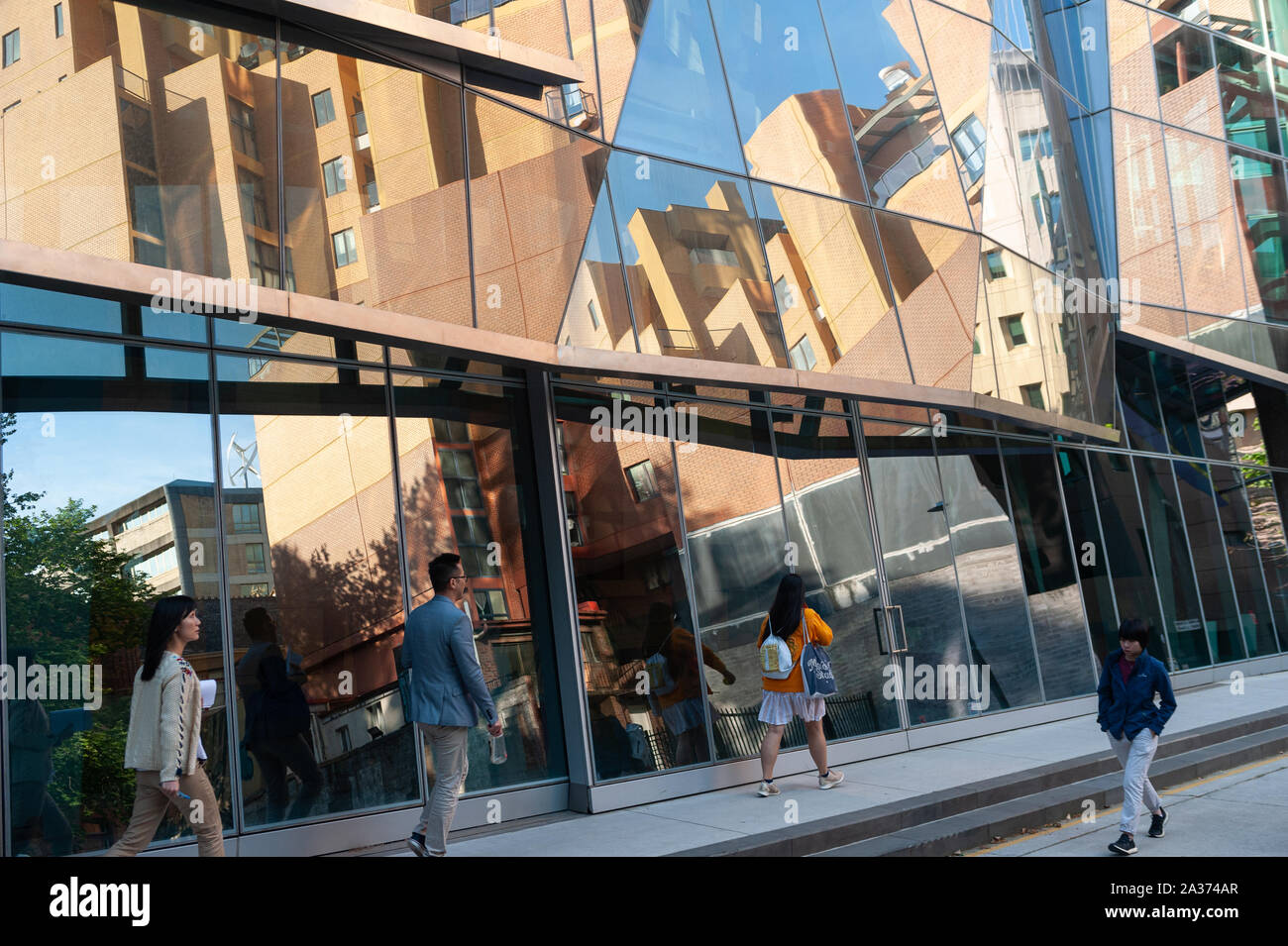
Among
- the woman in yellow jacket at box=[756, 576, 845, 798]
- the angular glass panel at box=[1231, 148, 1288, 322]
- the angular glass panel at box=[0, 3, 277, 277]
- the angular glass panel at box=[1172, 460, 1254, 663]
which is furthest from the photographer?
the angular glass panel at box=[1231, 148, 1288, 322]

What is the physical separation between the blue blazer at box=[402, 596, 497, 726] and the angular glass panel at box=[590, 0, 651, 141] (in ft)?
18.1

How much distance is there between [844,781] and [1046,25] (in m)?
15.4

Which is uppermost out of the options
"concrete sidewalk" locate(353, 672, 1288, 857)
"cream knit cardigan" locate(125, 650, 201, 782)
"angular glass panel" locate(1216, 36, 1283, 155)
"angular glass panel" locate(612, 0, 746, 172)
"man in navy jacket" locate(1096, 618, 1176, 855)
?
"angular glass panel" locate(1216, 36, 1283, 155)

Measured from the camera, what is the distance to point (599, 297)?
982 centimetres

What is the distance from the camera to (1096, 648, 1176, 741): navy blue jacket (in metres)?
7.37

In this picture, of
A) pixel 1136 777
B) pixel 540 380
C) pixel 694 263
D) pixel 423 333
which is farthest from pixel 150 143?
pixel 1136 777

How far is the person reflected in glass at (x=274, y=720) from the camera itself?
24.6 feet

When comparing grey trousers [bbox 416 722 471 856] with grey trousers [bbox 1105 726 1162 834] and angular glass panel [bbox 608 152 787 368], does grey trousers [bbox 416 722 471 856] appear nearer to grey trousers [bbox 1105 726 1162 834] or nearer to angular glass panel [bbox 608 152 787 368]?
angular glass panel [bbox 608 152 787 368]

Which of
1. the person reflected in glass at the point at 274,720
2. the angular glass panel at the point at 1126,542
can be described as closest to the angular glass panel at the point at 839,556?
the person reflected in glass at the point at 274,720

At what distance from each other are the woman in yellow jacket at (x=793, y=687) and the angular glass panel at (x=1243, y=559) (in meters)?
14.4

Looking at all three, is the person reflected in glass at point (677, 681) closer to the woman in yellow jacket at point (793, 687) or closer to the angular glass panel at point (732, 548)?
Result: the angular glass panel at point (732, 548)

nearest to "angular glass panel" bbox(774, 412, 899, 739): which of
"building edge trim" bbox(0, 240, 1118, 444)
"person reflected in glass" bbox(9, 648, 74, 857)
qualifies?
"building edge trim" bbox(0, 240, 1118, 444)

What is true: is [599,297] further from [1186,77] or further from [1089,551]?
[1186,77]
